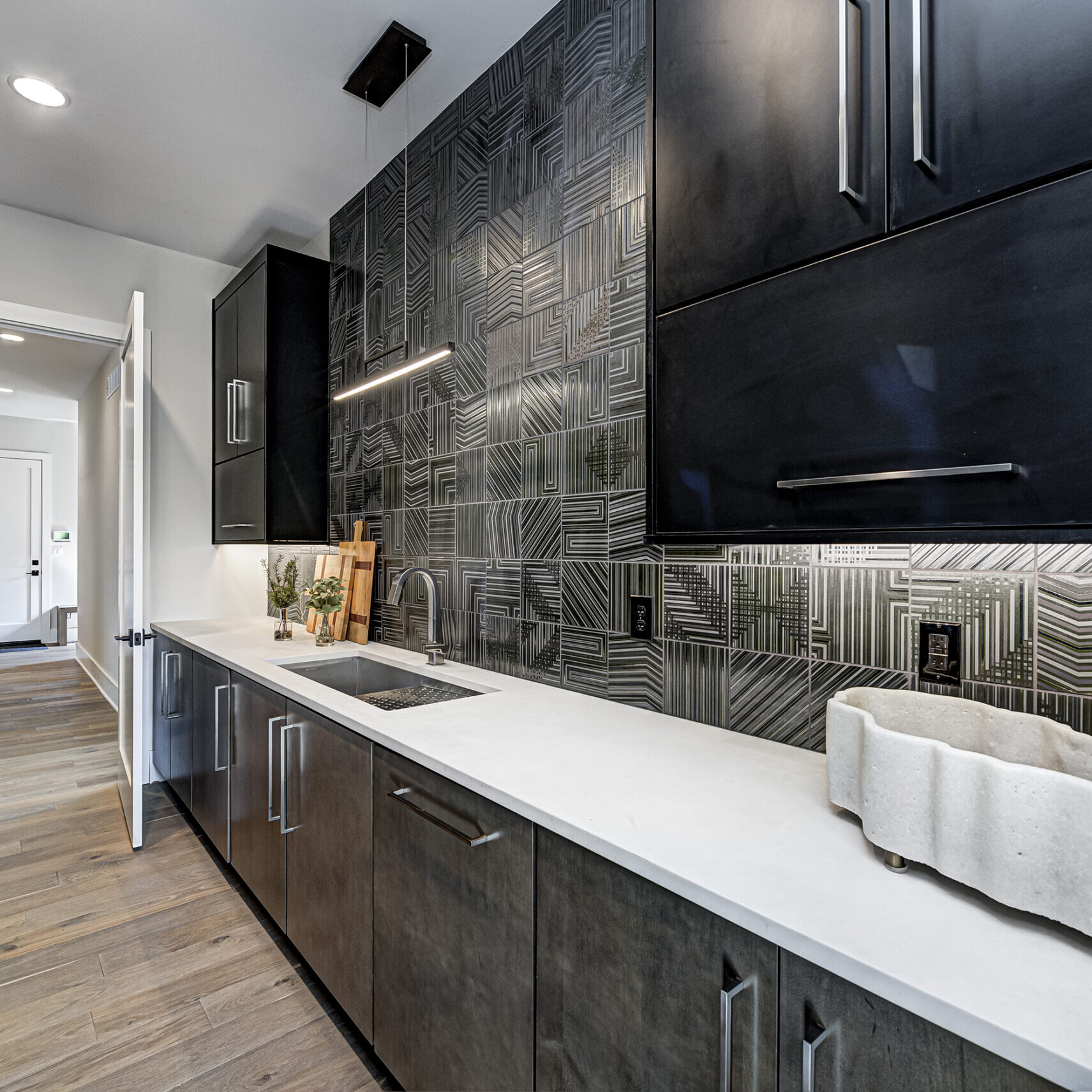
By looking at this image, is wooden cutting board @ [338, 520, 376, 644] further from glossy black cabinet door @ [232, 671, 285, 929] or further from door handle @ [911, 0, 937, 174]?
door handle @ [911, 0, 937, 174]

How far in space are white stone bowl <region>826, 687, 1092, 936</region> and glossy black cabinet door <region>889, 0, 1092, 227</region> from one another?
63 cm

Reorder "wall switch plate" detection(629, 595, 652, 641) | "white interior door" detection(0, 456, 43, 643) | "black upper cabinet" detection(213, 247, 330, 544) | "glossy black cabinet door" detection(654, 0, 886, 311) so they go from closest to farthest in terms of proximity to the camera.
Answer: "glossy black cabinet door" detection(654, 0, 886, 311), "wall switch plate" detection(629, 595, 652, 641), "black upper cabinet" detection(213, 247, 330, 544), "white interior door" detection(0, 456, 43, 643)

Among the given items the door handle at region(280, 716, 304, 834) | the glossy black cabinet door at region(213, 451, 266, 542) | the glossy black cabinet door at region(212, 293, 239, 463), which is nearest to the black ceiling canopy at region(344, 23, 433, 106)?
the glossy black cabinet door at region(212, 293, 239, 463)

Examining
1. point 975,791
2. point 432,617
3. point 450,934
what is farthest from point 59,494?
point 975,791

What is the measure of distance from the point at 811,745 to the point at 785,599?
290 mm

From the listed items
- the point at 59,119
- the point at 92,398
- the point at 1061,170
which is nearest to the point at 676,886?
the point at 1061,170

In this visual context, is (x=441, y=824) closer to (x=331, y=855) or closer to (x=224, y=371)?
(x=331, y=855)

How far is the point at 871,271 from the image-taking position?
33.2 inches

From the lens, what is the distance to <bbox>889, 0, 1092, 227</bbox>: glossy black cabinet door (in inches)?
26.8

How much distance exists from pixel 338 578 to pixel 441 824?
190 cm

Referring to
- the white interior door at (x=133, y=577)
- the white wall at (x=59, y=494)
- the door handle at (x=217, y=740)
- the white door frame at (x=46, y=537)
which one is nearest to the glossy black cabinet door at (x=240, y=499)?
the white interior door at (x=133, y=577)

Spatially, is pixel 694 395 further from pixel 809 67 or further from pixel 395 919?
pixel 395 919

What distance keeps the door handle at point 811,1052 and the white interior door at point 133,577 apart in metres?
2.64

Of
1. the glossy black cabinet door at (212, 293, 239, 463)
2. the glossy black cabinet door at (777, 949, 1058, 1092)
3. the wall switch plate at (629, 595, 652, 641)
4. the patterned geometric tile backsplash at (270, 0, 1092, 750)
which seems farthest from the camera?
the glossy black cabinet door at (212, 293, 239, 463)
